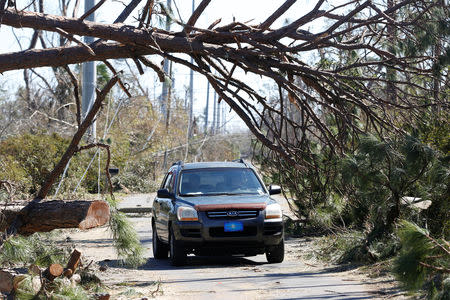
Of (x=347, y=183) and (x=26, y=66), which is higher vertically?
(x=26, y=66)

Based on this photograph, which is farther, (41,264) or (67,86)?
(67,86)

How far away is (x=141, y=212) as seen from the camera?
83.2 ft

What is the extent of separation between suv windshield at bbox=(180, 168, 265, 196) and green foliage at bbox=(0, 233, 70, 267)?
106 inches

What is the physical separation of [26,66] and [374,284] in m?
5.50

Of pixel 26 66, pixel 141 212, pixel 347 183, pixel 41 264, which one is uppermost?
pixel 26 66

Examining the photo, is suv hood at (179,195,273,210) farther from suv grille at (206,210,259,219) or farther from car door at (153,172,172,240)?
car door at (153,172,172,240)

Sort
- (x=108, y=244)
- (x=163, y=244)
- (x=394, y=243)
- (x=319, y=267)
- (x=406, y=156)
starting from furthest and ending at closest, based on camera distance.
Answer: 1. (x=108, y=244)
2. (x=163, y=244)
3. (x=319, y=267)
4. (x=394, y=243)
5. (x=406, y=156)

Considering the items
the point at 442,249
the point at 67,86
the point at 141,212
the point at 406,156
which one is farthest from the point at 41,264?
the point at 67,86

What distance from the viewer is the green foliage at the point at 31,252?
27.9 feet

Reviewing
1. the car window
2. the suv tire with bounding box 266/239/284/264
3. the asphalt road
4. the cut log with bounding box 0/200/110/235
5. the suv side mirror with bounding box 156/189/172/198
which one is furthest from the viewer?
the car window

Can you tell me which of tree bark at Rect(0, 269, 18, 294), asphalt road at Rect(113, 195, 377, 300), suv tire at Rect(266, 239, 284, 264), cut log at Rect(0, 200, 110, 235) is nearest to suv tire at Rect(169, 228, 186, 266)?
asphalt road at Rect(113, 195, 377, 300)

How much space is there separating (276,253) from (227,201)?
1.23 metres

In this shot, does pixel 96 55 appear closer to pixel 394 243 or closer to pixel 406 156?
pixel 406 156

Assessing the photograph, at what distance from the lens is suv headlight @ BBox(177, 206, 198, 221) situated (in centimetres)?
1206
